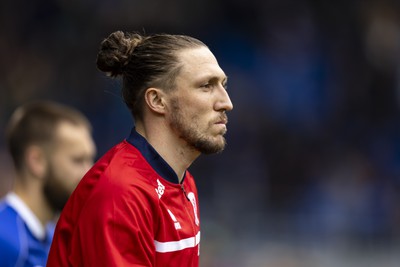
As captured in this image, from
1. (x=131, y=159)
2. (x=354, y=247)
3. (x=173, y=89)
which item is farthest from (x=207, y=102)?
(x=354, y=247)

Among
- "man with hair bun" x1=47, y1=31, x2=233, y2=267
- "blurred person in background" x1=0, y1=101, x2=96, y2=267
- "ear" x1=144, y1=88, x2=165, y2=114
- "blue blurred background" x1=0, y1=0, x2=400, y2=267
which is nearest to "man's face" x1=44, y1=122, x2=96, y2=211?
"blurred person in background" x1=0, y1=101, x2=96, y2=267

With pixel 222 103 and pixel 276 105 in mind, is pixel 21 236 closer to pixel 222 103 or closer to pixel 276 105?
pixel 222 103

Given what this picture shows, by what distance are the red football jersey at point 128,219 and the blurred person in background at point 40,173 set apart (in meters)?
1.47

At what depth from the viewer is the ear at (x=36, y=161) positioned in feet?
15.2

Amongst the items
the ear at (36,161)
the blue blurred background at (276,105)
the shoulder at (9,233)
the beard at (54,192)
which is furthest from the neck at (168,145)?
the blue blurred background at (276,105)

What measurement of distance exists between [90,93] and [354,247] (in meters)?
4.43

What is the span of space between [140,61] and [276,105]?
30.6ft

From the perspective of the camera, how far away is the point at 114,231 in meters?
2.63

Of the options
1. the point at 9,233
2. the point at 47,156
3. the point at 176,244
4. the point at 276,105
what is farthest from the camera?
the point at 276,105

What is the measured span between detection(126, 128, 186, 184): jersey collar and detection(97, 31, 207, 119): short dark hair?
103mm

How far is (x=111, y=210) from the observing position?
104 inches

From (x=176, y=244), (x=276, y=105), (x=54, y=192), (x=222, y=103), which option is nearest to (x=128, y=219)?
(x=176, y=244)

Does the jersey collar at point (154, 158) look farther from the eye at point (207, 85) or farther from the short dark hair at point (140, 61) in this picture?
the eye at point (207, 85)

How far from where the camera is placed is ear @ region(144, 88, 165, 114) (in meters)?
2.93
